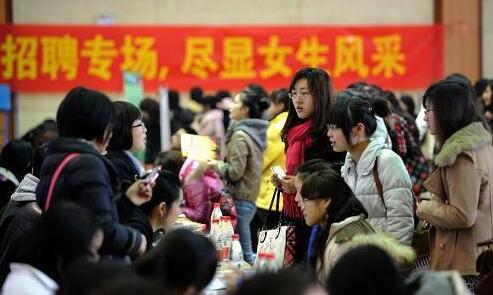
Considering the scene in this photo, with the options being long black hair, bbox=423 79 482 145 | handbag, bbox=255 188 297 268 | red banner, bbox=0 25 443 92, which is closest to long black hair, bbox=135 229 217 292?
handbag, bbox=255 188 297 268

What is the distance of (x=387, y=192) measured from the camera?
4688 millimetres

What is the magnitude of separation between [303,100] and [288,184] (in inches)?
20.9

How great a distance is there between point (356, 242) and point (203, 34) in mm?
8269

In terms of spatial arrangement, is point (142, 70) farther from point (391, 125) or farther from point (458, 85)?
point (458, 85)

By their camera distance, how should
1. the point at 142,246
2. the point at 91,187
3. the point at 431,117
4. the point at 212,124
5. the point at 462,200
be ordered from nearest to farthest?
the point at 91,187 < the point at 142,246 < the point at 462,200 < the point at 431,117 < the point at 212,124

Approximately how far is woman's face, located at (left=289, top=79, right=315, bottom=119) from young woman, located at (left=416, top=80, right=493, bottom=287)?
774mm

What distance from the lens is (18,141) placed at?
611 cm

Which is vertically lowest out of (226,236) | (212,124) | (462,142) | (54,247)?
(226,236)

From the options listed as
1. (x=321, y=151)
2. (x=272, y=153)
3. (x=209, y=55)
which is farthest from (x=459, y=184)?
(x=209, y=55)

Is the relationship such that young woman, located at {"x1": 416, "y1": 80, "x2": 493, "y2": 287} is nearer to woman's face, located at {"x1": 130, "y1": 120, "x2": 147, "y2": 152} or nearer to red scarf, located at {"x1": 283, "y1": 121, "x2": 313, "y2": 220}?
red scarf, located at {"x1": 283, "y1": 121, "x2": 313, "y2": 220}

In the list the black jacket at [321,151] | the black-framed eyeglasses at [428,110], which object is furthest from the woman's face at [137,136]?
the black-framed eyeglasses at [428,110]

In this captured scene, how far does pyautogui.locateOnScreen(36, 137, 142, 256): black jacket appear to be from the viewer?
11.8 feet

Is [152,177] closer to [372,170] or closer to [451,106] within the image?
[372,170]

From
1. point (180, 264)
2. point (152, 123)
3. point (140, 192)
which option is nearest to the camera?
point (180, 264)
